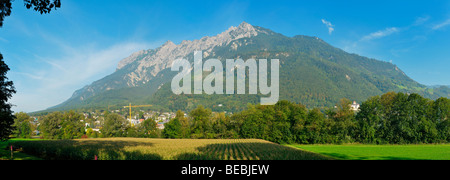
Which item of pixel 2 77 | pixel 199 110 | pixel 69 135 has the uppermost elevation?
pixel 2 77

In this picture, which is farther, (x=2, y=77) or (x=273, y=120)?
(x=273, y=120)

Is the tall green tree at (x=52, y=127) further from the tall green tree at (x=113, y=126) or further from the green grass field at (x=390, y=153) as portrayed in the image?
the green grass field at (x=390, y=153)

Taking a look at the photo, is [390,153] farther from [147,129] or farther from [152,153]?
[147,129]

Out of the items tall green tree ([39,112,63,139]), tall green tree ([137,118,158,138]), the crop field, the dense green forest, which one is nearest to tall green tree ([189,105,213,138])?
the dense green forest

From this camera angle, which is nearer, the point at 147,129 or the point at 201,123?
the point at 201,123

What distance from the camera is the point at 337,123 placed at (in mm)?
52750

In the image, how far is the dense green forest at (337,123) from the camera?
4978 centimetres

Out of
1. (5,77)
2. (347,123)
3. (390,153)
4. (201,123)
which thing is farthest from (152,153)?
(347,123)

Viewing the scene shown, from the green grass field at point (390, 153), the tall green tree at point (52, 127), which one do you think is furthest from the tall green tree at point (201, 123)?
the tall green tree at point (52, 127)

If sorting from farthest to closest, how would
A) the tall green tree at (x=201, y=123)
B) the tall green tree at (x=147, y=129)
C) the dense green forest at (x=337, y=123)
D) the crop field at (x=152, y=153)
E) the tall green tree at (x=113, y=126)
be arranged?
the tall green tree at (x=113, y=126)
the tall green tree at (x=147, y=129)
the tall green tree at (x=201, y=123)
the dense green forest at (x=337, y=123)
the crop field at (x=152, y=153)
